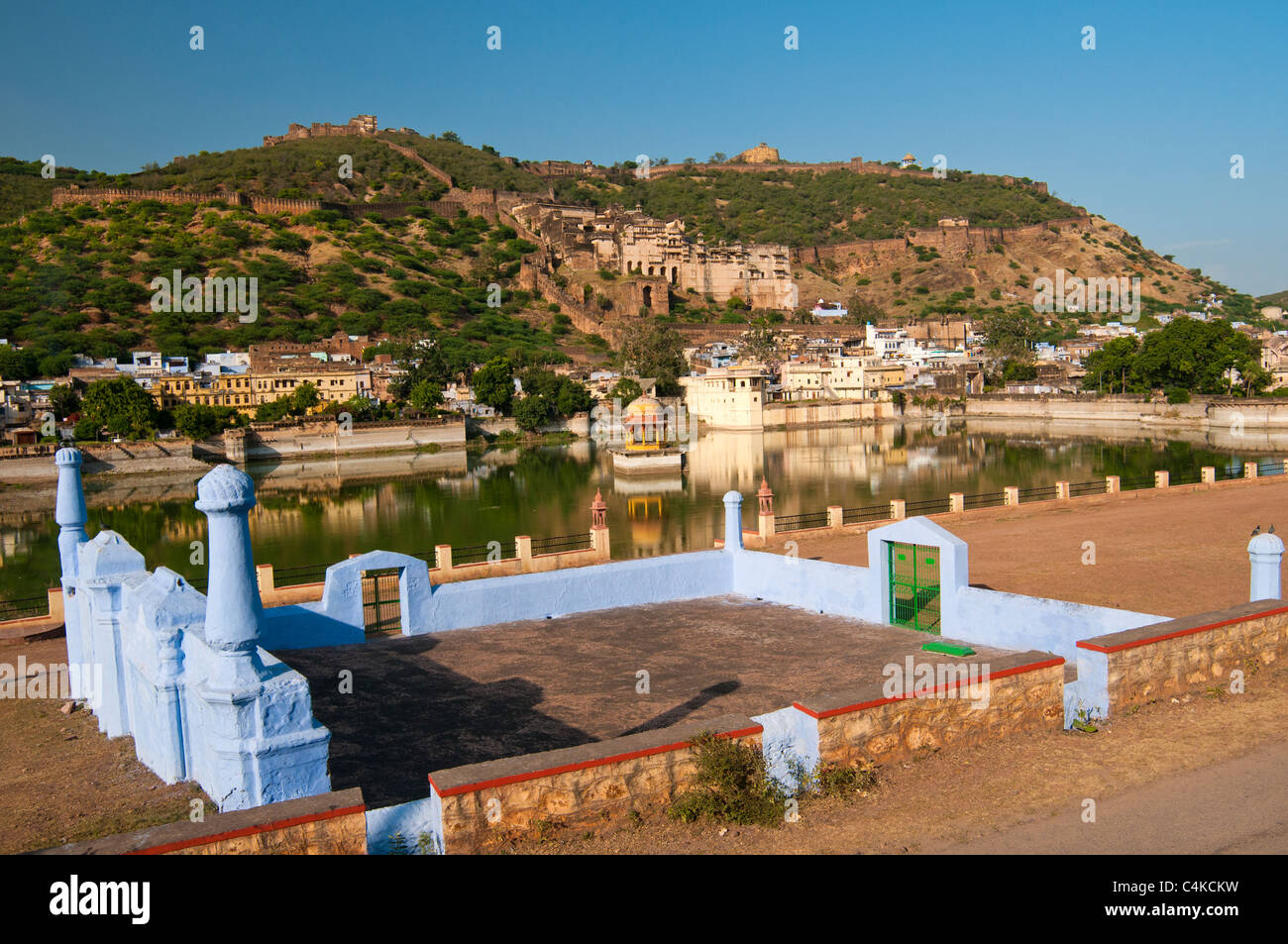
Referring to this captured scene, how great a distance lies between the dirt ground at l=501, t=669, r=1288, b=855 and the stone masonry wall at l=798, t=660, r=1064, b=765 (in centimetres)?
10

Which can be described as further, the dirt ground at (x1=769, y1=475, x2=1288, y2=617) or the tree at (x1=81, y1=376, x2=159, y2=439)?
the tree at (x1=81, y1=376, x2=159, y2=439)

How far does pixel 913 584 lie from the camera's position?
1182 cm

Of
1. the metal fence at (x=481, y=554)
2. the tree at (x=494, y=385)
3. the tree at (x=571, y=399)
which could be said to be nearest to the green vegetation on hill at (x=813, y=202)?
the tree at (x=571, y=399)

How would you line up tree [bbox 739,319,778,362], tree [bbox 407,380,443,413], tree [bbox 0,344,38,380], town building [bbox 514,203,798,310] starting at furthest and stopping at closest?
town building [bbox 514,203,798,310] < tree [bbox 739,319,778,362] < tree [bbox 407,380,443,413] < tree [bbox 0,344,38,380]

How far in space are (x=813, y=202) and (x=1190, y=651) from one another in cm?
15414

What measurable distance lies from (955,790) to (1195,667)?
9.46ft

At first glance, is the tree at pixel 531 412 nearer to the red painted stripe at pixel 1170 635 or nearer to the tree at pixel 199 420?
the tree at pixel 199 420

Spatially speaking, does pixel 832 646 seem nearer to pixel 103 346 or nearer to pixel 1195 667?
pixel 1195 667

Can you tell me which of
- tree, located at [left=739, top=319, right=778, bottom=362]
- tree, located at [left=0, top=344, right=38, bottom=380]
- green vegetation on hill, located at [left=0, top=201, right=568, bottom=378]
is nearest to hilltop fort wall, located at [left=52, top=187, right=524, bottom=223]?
green vegetation on hill, located at [left=0, top=201, right=568, bottom=378]

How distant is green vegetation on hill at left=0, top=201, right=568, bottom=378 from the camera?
74550 millimetres

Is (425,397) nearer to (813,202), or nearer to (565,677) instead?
(565,677)

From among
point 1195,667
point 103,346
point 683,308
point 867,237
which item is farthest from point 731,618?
point 867,237

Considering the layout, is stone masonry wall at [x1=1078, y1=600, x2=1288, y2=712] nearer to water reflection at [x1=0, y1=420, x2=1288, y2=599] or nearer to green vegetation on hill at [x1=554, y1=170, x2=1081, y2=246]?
water reflection at [x1=0, y1=420, x2=1288, y2=599]

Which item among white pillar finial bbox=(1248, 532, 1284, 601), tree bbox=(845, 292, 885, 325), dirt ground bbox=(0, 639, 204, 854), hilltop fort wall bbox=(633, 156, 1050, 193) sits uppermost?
hilltop fort wall bbox=(633, 156, 1050, 193)
